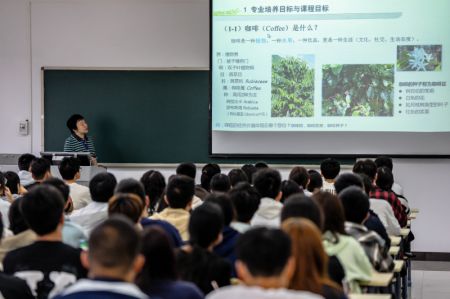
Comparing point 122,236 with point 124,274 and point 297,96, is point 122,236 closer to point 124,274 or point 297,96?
point 124,274

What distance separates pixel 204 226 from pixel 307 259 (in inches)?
27.8

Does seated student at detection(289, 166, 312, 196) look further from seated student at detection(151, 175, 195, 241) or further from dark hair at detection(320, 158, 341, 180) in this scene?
seated student at detection(151, 175, 195, 241)

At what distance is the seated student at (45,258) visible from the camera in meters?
3.08

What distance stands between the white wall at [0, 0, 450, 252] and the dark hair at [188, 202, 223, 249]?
Answer: 17.4ft

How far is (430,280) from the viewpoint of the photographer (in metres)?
7.45

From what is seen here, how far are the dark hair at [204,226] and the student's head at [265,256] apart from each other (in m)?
0.80

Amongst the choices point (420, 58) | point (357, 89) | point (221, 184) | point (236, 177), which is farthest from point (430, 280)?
point (221, 184)

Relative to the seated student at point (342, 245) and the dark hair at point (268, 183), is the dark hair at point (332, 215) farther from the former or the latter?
the dark hair at point (268, 183)

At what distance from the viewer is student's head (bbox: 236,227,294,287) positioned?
2309mm

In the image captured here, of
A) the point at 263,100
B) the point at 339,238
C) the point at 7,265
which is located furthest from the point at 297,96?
the point at 7,265

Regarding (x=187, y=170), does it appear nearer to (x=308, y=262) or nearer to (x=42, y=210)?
(x=42, y=210)

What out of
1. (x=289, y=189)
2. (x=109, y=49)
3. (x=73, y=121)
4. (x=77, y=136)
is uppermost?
(x=109, y=49)

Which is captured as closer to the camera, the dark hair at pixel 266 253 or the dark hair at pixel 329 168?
the dark hair at pixel 266 253

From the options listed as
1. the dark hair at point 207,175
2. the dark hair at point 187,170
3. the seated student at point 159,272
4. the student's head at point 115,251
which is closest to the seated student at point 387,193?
the dark hair at point 207,175
